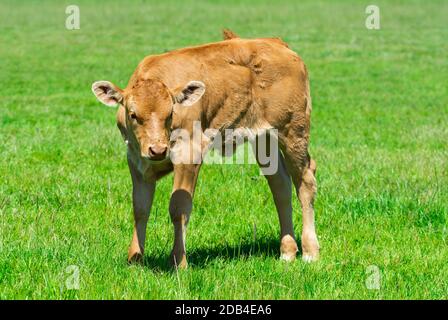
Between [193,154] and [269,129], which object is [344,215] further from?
[193,154]

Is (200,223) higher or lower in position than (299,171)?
lower

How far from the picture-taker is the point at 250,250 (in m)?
6.66

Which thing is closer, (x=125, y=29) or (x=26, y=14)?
(x=125, y=29)

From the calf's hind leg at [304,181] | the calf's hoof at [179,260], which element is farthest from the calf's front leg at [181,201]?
the calf's hind leg at [304,181]

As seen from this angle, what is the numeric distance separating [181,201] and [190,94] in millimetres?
812

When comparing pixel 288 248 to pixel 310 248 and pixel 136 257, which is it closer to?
pixel 310 248

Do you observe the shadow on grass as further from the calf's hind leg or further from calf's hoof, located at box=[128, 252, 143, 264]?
the calf's hind leg

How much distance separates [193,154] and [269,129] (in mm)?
1001

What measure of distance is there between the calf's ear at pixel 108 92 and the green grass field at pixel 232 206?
1155mm

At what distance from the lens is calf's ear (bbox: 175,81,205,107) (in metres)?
5.99

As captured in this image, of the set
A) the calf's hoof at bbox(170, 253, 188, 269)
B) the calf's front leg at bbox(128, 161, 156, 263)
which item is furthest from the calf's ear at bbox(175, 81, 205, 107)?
the calf's hoof at bbox(170, 253, 188, 269)

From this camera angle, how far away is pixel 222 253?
22.3ft
